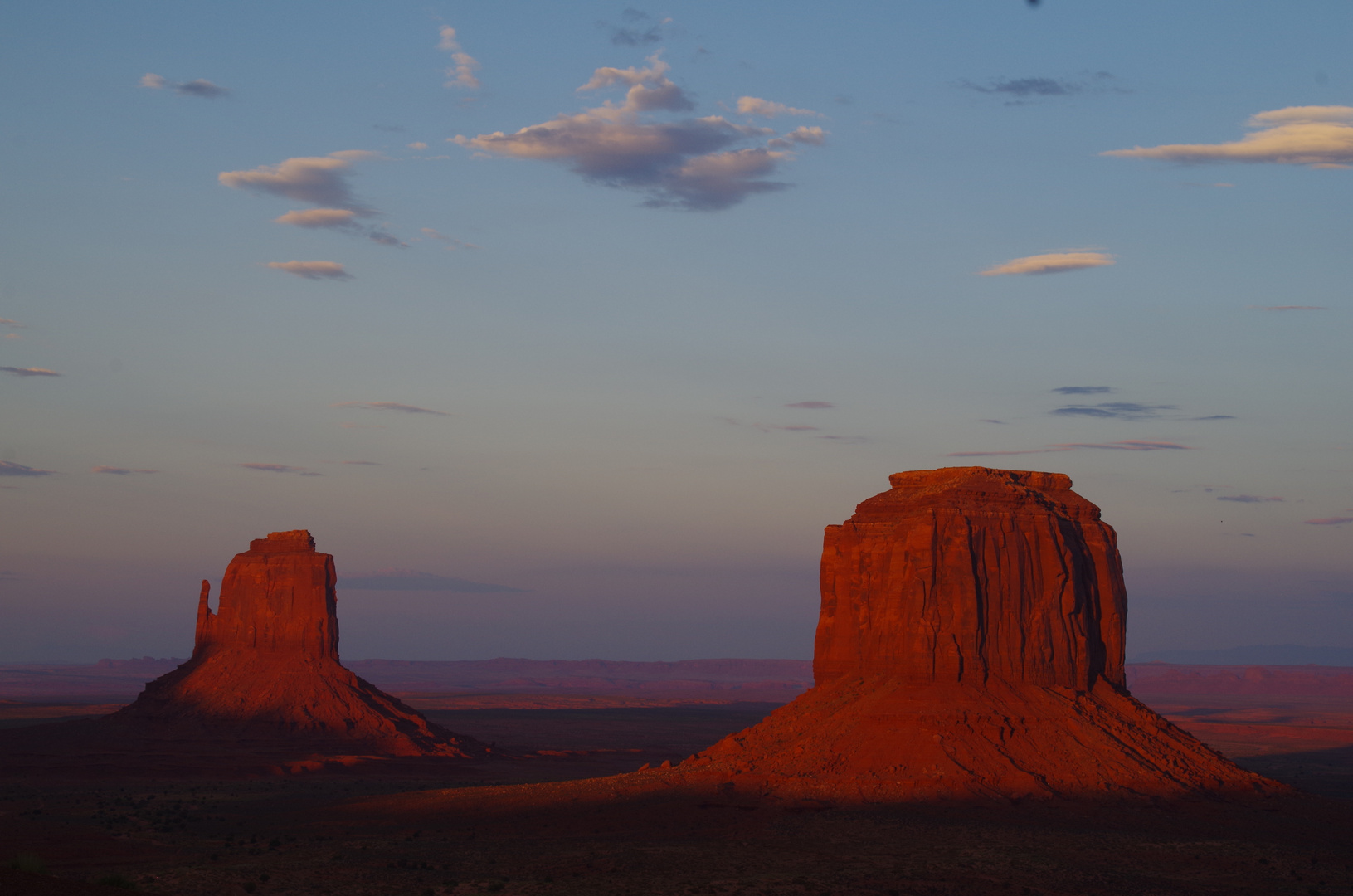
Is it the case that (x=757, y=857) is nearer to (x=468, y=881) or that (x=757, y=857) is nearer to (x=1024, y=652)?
(x=468, y=881)

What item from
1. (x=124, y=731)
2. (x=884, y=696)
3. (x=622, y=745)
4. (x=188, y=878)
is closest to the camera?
(x=188, y=878)

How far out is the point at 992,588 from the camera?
168 feet

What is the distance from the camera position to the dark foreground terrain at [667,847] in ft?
124

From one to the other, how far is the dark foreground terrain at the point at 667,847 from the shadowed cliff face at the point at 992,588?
698cm

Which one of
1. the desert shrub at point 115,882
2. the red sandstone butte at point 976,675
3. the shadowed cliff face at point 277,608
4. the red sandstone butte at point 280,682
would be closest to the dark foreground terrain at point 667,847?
the desert shrub at point 115,882

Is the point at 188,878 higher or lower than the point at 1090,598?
lower

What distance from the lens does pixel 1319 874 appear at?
39.7 m

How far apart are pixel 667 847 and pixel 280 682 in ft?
186

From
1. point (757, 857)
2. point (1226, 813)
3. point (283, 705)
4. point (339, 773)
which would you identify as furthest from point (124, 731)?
point (1226, 813)

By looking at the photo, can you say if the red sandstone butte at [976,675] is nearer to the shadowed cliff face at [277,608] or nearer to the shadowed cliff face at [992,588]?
the shadowed cliff face at [992,588]

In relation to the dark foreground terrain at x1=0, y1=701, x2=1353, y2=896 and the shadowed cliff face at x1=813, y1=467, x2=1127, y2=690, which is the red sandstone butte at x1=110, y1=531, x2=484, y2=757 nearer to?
the dark foreground terrain at x1=0, y1=701, x2=1353, y2=896

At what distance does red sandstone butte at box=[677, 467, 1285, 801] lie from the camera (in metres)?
47.5

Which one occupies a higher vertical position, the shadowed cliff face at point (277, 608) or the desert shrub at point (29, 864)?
the shadowed cliff face at point (277, 608)

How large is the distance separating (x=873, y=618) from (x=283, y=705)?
169 ft
